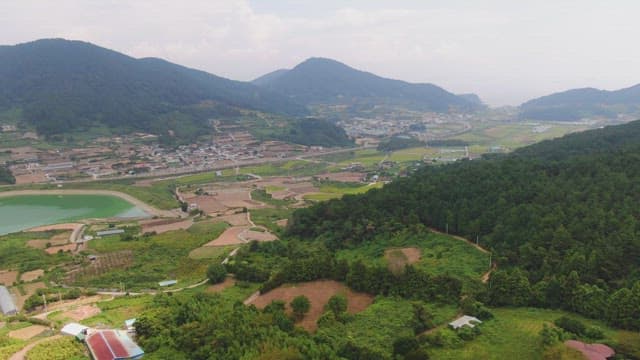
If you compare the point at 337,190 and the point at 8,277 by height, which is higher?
the point at 337,190

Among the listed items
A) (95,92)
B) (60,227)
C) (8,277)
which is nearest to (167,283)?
(8,277)

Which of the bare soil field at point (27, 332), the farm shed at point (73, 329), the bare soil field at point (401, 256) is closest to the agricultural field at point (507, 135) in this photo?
the bare soil field at point (401, 256)

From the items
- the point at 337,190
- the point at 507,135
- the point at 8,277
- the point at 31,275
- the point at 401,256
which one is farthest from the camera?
the point at 507,135

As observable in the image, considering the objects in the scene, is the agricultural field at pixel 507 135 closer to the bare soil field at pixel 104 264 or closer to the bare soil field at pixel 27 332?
the bare soil field at pixel 104 264

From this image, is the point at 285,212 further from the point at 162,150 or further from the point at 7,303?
the point at 162,150

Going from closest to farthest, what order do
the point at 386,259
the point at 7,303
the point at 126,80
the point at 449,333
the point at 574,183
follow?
the point at 449,333
the point at 7,303
the point at 386,259
the point at 574,183
the point at 126,80

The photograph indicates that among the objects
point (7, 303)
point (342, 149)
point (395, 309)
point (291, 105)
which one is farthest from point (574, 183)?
point (291, 105)

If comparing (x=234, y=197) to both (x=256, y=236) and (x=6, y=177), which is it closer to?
(x=256, y=236)
